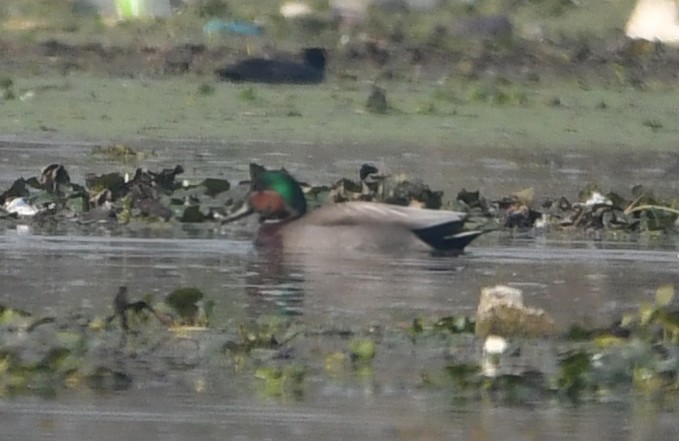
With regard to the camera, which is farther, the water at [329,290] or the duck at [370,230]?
the duck at [370,230]

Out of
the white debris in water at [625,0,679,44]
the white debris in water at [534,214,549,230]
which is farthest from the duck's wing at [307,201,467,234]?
the white debris in water at [625,0,679,44]

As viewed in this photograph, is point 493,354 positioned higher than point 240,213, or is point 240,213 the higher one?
point 240,213

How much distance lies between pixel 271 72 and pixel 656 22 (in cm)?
594

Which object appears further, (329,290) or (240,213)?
(240,213)

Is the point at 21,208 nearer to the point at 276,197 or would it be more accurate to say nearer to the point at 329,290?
the point at 276,197

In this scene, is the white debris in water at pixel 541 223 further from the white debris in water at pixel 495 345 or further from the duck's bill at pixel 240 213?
the white debris in water at pixel 495 345

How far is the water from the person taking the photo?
6480 millimetres

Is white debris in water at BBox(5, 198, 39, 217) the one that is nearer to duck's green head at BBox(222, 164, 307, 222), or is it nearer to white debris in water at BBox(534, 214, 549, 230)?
duck's green head at BBox(222, 164, 307, 222)

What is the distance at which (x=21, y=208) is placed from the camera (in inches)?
456

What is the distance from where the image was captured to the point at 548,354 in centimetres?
770

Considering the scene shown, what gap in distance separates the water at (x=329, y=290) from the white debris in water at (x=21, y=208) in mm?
592

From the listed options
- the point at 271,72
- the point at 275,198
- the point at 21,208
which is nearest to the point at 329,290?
the point at 275,198

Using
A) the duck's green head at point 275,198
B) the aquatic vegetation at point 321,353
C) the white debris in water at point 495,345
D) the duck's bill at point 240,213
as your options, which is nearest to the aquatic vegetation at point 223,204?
the duck's bill at point 240,213

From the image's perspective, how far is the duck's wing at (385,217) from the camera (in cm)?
1048
